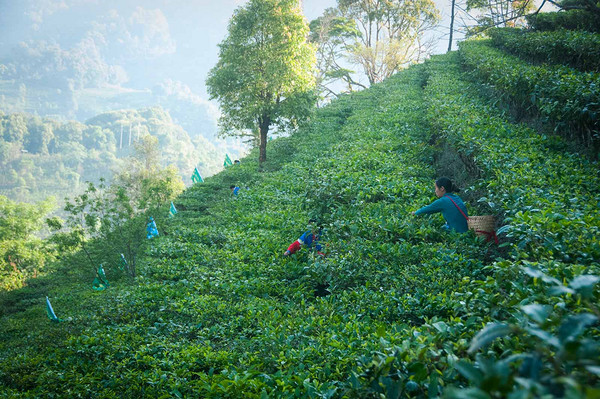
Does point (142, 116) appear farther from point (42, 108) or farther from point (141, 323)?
point (141, 323)

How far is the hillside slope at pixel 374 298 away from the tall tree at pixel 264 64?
25.6ft

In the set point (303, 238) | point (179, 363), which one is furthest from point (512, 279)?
point (303, 238)

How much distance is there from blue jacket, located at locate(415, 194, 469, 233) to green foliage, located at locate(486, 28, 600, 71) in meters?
7.44

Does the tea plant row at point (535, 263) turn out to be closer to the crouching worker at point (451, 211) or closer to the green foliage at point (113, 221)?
the crouching worker at point (451, 211)

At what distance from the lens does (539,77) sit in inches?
312

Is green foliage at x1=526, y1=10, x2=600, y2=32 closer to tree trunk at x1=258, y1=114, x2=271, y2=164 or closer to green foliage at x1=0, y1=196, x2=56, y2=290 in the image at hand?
tree trunk at x1=258, y1=114, x2=271, y2=164

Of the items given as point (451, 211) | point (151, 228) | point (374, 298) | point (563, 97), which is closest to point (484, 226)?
point (451, 211)

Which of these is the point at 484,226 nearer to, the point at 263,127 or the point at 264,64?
the point at 264,64

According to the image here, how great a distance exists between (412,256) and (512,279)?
184 centimetres

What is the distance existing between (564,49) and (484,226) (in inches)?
387

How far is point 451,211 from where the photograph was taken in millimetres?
5098

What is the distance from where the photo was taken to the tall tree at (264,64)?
595 inches

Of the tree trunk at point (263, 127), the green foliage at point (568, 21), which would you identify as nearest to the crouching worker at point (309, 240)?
the tree trunk at point (263, 127)

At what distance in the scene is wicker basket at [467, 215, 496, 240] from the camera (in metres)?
4.77
